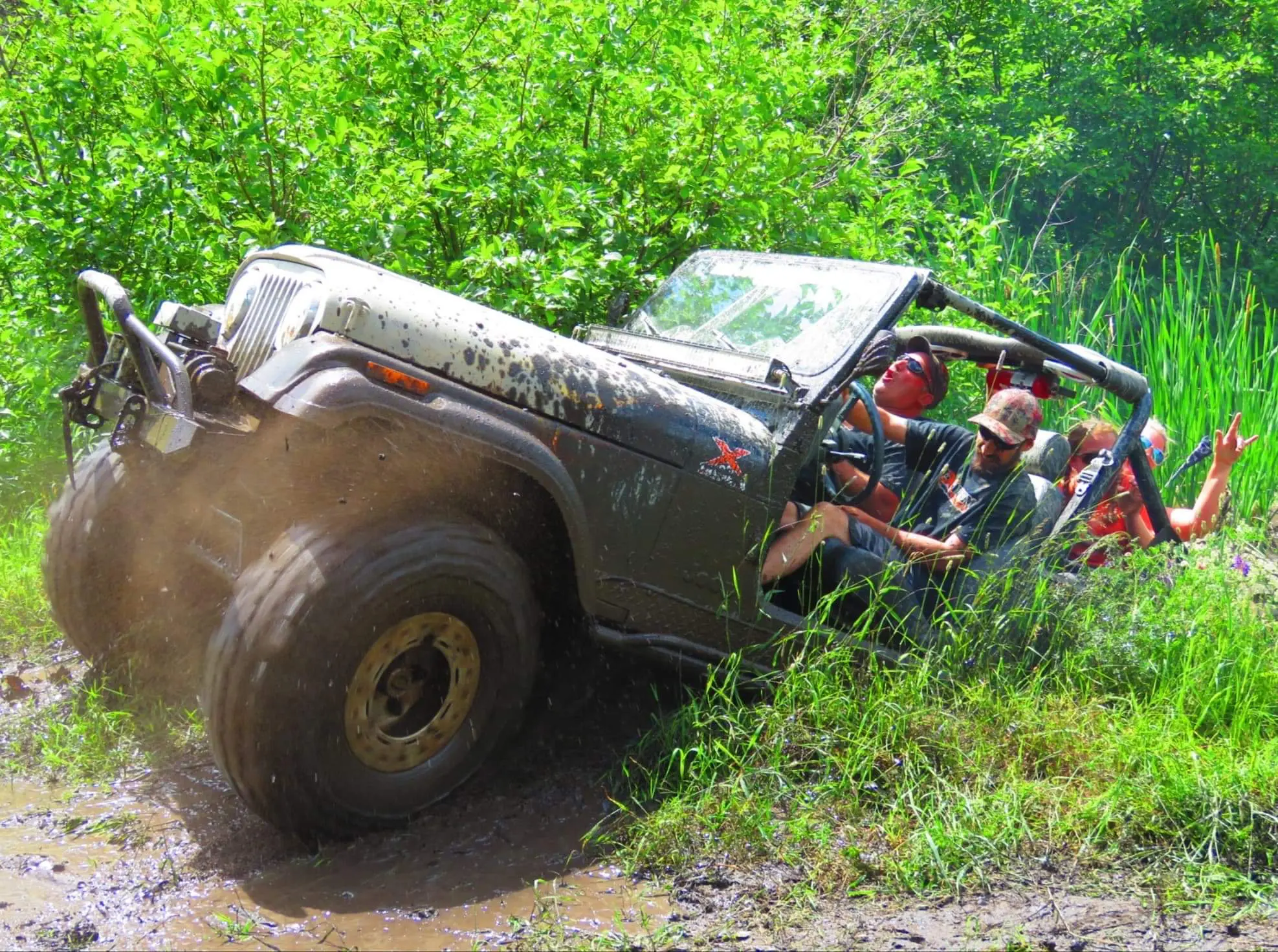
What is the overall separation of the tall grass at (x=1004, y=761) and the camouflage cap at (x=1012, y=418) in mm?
577

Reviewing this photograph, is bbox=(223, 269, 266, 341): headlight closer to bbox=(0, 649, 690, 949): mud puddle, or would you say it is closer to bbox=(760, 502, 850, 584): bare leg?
bbox=(0, 649, 690, 949): mud puddle

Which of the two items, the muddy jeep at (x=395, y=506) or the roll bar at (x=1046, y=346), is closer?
the muddy jeep at (x=395, y=506)

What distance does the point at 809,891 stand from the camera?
3.30 metres

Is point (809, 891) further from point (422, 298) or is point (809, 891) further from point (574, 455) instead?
point (422, 298)

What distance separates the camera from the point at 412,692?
3539 mm

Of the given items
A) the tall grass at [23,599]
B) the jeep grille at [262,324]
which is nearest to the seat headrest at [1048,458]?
the jeep grille at [262,324]

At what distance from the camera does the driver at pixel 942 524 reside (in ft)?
14.0

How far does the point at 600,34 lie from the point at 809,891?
434 centimetres

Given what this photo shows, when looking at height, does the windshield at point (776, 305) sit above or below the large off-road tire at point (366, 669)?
above

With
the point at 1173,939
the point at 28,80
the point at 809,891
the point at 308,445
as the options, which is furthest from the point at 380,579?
the point at 28,80

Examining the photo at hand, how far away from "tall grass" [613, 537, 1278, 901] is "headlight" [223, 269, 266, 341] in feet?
6.18

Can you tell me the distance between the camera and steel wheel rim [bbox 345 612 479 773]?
11.1 ft

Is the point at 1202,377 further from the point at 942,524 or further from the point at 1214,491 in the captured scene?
the point at 942,524

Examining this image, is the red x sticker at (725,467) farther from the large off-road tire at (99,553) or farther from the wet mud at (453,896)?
the large off-road tire at (99,553)
